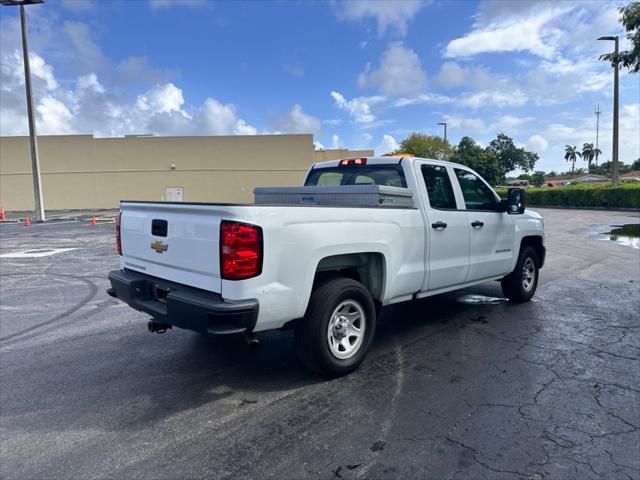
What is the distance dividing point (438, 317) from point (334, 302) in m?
2.64

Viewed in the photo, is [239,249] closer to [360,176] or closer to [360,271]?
[360,271]

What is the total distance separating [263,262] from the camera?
348 centimetres

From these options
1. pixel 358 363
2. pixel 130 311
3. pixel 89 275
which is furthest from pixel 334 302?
pixel 89 275

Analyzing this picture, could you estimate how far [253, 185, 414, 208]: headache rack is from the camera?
14.8ft

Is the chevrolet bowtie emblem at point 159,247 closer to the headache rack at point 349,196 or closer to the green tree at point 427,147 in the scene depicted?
the headache rack at point 349,196

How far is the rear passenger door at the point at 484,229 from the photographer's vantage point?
573 centimetres

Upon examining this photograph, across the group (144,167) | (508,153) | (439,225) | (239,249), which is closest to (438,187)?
(439,225)

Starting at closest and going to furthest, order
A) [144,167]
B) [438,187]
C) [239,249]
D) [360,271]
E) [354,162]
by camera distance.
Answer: [239,249], [360,271], [438,187], [354,162], [144,167]

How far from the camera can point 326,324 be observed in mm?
3939

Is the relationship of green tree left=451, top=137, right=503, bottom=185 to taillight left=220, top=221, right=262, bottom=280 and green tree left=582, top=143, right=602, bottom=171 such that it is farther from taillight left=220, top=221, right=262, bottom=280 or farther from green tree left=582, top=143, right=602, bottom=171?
green tree left=582, top=143, right=602, bottom=171

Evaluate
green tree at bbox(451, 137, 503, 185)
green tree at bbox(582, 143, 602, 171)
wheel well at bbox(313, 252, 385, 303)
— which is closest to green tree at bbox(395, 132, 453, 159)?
green tree at bbox(451, 137, 503, 185)

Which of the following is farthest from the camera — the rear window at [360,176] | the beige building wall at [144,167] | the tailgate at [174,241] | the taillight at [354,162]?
the beige building wall at [144,167]

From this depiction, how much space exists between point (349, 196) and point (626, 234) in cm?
1484

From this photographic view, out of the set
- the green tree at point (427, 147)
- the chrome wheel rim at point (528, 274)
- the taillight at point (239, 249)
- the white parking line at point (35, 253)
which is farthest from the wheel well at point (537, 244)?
the green tree at point (427, 147)
